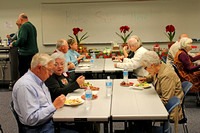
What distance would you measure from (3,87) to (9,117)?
7.84ft

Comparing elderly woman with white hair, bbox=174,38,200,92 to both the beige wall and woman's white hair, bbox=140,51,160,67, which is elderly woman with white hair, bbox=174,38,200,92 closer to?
woman's white hair, bbox=140,51,160,67

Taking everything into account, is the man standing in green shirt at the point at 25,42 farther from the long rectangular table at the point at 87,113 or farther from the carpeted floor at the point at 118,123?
the long rectangular table at the point at 87,113

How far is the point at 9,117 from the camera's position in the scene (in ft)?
14.8

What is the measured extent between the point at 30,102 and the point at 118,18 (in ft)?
19.8

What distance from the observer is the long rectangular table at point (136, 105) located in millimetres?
2354

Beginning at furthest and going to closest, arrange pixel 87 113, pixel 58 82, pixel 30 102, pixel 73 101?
pixel 58 82 → pixel 73 101 → pixel 87 113 → pixel 30 102

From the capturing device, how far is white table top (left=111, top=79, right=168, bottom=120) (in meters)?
2.35

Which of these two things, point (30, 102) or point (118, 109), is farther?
point (118, 109)

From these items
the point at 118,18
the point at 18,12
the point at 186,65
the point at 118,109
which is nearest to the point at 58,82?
the point at 118,109

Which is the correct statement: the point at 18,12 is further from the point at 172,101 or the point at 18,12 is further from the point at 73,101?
the point at 172,101

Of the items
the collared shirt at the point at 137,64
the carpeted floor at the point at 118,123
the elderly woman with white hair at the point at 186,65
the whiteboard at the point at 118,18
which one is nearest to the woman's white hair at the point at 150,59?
the carpeted floor at the point at 118,123

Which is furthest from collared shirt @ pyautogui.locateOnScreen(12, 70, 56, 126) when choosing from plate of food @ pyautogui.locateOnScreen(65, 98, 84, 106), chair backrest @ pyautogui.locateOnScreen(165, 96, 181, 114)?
chair backrest @ pyautogui.locateOnScreen(165, 96, 181, 114)

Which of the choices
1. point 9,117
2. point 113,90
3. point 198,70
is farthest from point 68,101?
point 198,70

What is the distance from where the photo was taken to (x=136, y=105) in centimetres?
264
